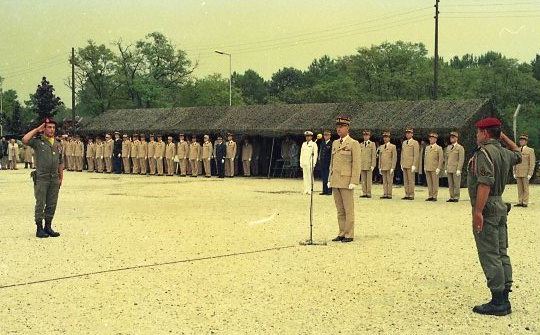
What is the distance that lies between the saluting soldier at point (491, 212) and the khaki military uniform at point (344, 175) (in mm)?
4369

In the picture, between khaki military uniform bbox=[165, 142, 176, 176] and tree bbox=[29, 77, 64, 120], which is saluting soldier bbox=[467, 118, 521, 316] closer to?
khaki military uniform bbox=[165, 142, 176, 176]

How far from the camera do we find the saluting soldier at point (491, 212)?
20.0 ft

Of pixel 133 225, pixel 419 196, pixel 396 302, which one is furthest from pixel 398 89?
pixel 396 302

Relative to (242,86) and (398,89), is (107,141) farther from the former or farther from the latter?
(242,86)

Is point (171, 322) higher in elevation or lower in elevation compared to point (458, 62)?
lower

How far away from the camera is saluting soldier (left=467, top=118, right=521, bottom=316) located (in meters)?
6.11

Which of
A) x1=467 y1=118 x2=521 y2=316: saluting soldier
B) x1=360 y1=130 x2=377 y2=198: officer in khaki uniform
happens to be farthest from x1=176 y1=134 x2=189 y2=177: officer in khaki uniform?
x1=467 y1=118 x2=521 y2=316: saluting soldier

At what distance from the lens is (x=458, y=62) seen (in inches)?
4373

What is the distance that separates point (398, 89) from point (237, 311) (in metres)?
63.1

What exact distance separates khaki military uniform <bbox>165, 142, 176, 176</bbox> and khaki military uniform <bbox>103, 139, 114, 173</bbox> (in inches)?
173

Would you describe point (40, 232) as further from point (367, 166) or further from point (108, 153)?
point (108, 153)

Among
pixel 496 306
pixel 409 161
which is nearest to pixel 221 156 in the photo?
pixel 409 161

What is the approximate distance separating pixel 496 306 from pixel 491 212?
0.90m

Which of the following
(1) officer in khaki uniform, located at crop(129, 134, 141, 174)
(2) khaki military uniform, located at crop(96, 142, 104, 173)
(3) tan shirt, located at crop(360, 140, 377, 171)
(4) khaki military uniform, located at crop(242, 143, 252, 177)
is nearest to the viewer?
(3) tan shirt, located at crop(360, 140, 377, 171)
